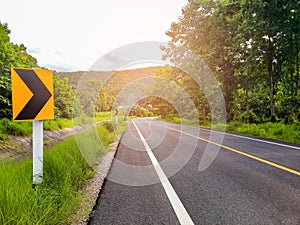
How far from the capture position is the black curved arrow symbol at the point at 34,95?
2.31 m

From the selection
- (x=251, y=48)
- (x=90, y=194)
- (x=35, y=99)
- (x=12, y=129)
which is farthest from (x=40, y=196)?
(x=251, y=48)

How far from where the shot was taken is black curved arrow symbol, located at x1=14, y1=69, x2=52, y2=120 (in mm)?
2312

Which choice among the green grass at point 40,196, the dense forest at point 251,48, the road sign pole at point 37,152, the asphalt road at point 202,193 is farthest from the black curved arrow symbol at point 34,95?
the dense forest at point 251,48

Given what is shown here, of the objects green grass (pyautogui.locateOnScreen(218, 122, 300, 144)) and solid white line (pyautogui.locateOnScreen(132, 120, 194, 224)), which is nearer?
solid white line (pyautogui.locateOnScreen(132, 120, 194, 224))

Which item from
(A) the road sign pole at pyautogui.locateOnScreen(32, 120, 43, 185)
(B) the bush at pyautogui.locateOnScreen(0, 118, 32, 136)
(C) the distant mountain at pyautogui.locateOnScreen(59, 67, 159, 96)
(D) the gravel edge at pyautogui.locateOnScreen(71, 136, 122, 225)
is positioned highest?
(C) the distant mountain at pyautogui.locateOnScreen(59, 67, 159, 96)

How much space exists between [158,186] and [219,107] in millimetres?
18736

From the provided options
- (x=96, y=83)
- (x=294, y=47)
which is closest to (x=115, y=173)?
(x=294, y=47)

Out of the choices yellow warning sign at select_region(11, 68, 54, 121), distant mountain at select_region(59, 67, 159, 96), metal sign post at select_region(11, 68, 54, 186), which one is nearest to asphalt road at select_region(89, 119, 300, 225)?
metal sign post at select_region(11, 68, 54, 186)

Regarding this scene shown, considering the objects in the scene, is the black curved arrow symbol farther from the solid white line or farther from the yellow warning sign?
the solid white line

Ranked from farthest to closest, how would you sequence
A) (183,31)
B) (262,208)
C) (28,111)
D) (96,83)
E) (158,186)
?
(96,83)
(183,31)
(158,186)
(262,208)
(28,111)

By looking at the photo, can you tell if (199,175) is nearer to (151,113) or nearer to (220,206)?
(220,206)

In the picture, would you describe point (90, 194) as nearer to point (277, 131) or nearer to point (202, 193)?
point (202, 193)

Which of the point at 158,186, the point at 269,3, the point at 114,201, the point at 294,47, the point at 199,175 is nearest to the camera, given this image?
the point at 114,201

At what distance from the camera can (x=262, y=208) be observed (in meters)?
2.59
